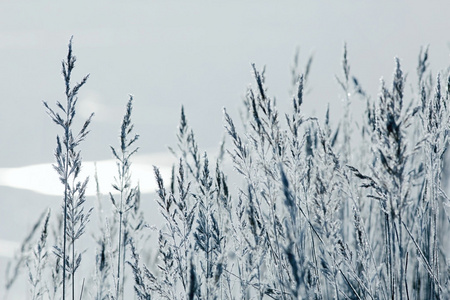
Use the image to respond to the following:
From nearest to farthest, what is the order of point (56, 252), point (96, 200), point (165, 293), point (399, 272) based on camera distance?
point (399, 272)
point (165, 293)
point (56, 252)
point (96, 200)

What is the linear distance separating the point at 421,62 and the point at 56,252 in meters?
2.19

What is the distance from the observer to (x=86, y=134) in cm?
200

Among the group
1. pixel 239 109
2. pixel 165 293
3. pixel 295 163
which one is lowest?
pixel 165 293

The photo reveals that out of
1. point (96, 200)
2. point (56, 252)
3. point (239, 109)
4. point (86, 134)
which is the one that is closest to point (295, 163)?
point (86, 134)

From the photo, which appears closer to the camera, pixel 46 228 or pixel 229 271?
pixel 229 271

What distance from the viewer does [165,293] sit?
70.0 inches

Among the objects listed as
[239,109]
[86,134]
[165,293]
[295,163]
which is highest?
[239,109]

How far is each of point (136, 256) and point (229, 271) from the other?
42 centimetres

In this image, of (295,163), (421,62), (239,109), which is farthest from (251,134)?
(239,109)

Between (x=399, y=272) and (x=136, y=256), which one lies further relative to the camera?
(x=136, y=256)

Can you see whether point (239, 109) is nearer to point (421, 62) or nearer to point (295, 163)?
point (421, 62)

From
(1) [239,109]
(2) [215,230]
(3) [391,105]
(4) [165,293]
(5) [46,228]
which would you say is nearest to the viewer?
(3) [391,105]

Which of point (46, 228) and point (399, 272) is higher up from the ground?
point (46, 228)

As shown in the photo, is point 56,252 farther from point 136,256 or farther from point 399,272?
point 399,272
